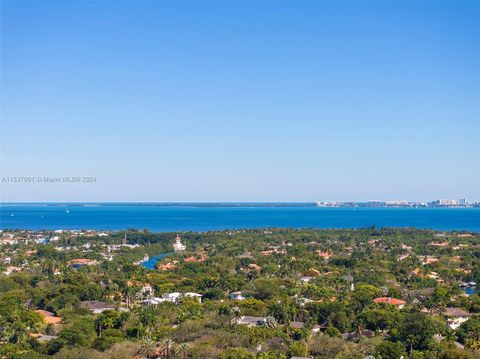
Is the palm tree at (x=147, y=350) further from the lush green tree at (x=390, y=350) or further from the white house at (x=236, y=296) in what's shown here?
the white house at (x=236, y=296)

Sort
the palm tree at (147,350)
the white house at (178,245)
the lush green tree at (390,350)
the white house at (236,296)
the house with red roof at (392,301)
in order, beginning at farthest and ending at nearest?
the white house at (178,245)
the white house at (236,296)
the house with red roof at (392,301)
the palm tree at (147,350)
the lush green tree at (390,350)

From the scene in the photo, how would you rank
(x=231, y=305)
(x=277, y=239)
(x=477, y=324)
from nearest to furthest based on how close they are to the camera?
(x=477, y=324) → (x=231, y=305) → (x=277, y=239)

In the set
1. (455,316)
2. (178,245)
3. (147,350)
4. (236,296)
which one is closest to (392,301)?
(455,316)

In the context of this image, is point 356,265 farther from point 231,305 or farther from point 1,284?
point 1,284

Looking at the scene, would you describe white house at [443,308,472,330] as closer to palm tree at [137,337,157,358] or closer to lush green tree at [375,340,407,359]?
lush green tree at [375,340,407,359]

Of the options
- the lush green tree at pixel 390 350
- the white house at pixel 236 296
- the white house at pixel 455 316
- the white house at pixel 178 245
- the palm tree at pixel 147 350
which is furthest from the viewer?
the white house at pixel 178 245

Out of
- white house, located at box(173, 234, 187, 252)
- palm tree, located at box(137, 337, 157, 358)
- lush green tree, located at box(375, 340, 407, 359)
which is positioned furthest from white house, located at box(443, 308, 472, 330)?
white house, located at box(173, 234, 187, 252)

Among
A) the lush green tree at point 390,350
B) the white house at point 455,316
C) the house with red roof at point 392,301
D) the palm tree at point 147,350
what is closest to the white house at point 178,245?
the house with red roof at point 392,301

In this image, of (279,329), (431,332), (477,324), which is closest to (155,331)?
(279,329)

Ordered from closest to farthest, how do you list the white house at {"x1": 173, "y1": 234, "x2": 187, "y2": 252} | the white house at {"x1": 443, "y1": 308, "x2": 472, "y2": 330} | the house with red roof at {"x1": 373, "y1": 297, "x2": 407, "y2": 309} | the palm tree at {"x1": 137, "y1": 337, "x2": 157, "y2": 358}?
the palm tree at {"x1": 137, "y1": 337, "x2": 157, "y2": 358} → the white house at {"x1": 443, "y1": 308, "x2": 472, "y2": 330} → the house with red roof at {"x1": 373, "y1": 297, "x2": 407, "y2": 309} → the white house at {"x1": 173, "y1": 234, "x2": 187, "y2": 252}

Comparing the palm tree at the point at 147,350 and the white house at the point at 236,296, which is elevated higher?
the palm tree at the point at 147,350

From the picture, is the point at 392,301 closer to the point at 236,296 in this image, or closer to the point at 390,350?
the point at 236,296
